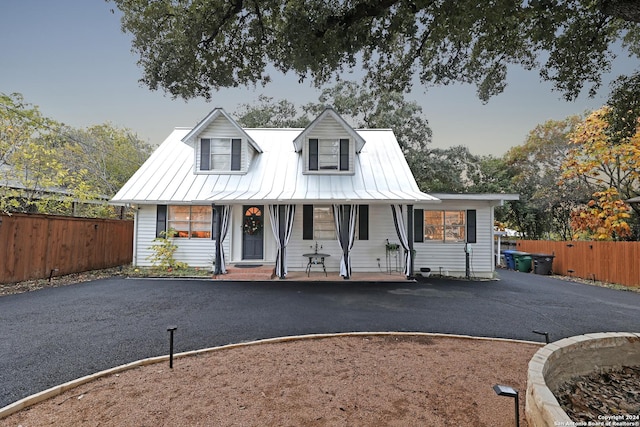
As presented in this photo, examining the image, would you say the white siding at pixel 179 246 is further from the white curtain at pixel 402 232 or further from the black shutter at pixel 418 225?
the black shutter at pixel 418 225

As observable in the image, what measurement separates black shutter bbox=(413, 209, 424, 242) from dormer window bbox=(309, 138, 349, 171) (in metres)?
3.24

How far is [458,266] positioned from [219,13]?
404 inches

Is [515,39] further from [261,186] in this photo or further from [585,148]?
[585,148]

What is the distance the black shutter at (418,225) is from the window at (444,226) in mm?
124

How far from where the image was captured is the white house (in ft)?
33.3

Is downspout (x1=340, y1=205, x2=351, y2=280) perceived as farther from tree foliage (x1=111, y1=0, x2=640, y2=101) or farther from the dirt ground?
the dirt ground

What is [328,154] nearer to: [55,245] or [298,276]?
[298,276]

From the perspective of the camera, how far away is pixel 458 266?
1087cm

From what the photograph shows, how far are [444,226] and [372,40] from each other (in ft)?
25.7

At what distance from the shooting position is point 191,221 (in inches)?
440

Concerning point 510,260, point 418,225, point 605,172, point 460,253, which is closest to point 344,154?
point 418,225

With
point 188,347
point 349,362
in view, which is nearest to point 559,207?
point 349,362

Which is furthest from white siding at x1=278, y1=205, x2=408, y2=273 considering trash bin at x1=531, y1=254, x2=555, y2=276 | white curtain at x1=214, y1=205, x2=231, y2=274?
trash bin at x1=531, y1=254, x2=555, y2=276

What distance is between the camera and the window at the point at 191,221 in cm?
1115
